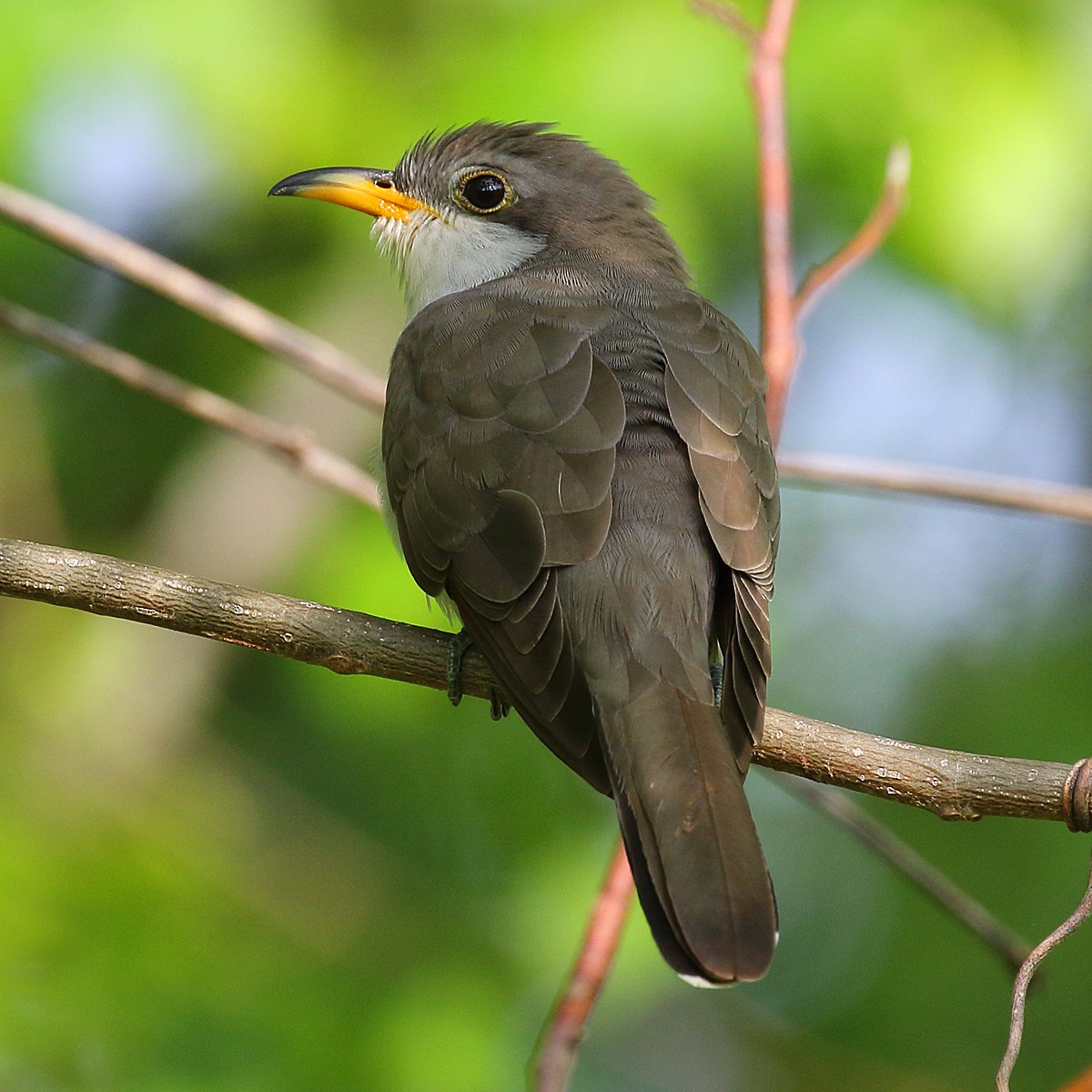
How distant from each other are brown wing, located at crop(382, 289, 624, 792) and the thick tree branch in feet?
0.65

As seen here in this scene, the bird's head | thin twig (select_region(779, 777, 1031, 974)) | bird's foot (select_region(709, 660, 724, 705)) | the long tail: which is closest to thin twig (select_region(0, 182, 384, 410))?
the bird's head

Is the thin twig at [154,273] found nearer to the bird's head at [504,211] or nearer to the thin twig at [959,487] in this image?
the bird's head at [504,211]

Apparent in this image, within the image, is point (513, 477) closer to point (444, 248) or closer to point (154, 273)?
point (154, 273)

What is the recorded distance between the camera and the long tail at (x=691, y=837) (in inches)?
104

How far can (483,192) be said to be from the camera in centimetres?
466

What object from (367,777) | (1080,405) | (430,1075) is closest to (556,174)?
(367,777)

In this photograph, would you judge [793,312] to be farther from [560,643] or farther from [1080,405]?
[1080,405]

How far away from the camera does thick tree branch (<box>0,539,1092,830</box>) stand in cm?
280

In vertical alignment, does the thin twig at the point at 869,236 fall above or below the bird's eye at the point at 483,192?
above

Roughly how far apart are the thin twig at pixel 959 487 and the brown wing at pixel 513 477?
0.78 m

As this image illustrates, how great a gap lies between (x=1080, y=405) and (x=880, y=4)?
3454 millimetres

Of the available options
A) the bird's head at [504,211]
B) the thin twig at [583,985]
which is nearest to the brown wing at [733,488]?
the thin twig at [583,985]

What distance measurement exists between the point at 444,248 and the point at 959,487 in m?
1.74

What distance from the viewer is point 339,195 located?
171 inches
